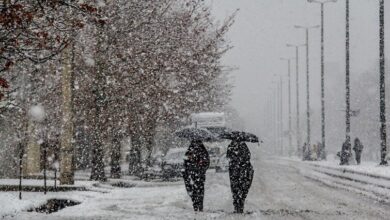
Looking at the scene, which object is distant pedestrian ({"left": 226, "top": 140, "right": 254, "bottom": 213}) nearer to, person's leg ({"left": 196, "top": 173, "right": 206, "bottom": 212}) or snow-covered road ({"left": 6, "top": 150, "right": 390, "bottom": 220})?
snow-covered road ({"left": 6, "top": 150, "right": 390, "bottom": 220})

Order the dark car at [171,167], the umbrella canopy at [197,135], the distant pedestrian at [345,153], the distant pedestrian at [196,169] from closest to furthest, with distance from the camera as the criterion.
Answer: the distant pedestrian at [196,169] < the umbrella canopy at [197,135] < the dark car at [171,167] < the distant pedestrian at [345,153]

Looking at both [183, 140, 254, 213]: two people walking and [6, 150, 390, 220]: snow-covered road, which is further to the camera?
[183, 140, 254, 213]: two people walking

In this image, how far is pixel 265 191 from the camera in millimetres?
22844

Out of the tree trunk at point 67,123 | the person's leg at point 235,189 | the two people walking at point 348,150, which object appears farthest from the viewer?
the two people walking at point 348,150

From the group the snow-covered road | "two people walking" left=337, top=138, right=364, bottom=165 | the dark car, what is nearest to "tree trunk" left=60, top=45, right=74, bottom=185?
the snow-covered road

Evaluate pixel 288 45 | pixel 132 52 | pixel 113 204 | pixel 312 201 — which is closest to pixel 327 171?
pixel 132 52

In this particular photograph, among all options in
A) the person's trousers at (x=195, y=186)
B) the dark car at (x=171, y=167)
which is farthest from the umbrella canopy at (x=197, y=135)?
the dark car at (x=171, y=167)

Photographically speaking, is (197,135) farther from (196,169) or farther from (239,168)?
(239,168)

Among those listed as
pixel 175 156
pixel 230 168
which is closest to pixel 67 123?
pixel 230 168

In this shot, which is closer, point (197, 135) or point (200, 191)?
point (200, 191)

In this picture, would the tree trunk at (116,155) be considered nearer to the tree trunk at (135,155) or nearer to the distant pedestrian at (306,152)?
the tree trunk at (135,155)

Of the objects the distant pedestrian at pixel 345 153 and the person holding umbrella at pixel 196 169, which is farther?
the distant pedestrian at pixel 345 153

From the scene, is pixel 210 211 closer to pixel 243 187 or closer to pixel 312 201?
pixel 243 187

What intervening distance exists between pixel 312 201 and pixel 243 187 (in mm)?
3509
